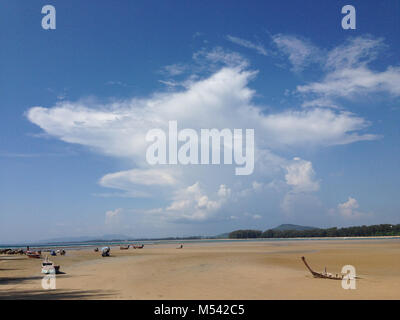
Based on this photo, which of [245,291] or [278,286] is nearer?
[245,291]

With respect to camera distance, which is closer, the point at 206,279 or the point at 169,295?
the point at 169,295

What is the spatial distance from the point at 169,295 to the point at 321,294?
8500 mm

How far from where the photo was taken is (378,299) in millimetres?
16250
